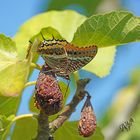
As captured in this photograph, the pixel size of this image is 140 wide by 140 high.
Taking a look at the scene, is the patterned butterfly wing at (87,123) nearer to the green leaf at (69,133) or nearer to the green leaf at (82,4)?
the green leaf at (69,133)

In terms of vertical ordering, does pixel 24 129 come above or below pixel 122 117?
above

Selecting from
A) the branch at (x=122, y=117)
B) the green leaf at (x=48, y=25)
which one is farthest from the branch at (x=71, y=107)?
the branch at (x=122, y=117)

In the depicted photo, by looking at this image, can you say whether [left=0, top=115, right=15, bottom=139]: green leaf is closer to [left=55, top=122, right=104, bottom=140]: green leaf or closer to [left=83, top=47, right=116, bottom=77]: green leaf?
[left=55, top=122, right=104, bottom=140]: green leaf

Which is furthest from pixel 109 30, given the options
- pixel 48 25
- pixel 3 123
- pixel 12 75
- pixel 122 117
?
pixel 122 117

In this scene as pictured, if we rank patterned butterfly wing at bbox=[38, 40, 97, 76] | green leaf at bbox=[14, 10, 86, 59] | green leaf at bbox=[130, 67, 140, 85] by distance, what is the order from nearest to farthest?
patterned butterfly wing at bbox=[38, 40, 97, 76] → green leaf at bbox=[14, 10, 86, 59] → green leaf at bbox=[130, 67, 140, 85]

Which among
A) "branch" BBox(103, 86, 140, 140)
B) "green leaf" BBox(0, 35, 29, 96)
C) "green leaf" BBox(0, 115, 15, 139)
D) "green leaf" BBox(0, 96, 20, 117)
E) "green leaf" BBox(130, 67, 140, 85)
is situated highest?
"green leaf" BBox(0, 35, 29, 96)

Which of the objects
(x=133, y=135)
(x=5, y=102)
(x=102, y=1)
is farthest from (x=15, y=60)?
(x=133, y=135)

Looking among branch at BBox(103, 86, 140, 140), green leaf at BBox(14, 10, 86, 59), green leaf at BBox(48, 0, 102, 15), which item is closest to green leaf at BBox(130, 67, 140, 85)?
green leaf at BBox(48, 0, 102, 15)

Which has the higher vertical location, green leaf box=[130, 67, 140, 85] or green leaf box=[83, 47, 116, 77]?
green leaf box=[83, 47, 116, 77]

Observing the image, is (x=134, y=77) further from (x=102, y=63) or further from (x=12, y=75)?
(x=12, y=75)
